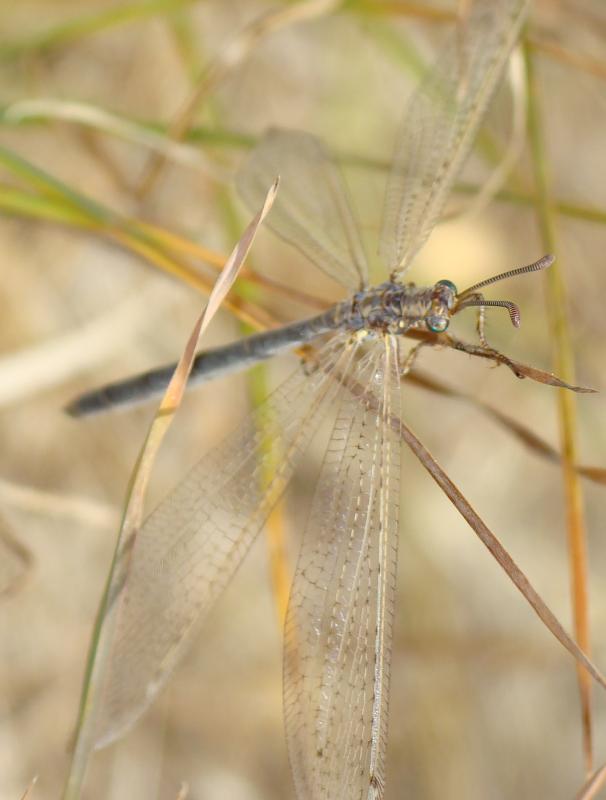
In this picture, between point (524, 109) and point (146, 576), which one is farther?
point (524, 109)

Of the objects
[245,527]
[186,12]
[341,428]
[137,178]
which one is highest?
[186,12]

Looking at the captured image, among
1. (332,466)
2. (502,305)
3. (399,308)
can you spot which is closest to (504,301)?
(502,305)

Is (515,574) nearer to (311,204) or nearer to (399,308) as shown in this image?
(399,308)

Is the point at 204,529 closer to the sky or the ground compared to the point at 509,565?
closer to the sky

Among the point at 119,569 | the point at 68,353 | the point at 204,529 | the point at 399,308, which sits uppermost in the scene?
the point at 68,353

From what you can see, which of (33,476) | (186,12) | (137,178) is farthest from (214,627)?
(186,12)

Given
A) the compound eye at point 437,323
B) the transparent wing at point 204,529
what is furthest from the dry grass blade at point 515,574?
the transparent wing at point 204,529

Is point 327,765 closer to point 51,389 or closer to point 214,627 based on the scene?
point 214,627
